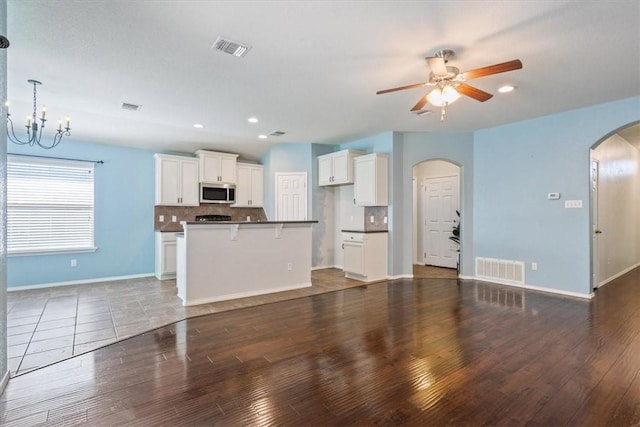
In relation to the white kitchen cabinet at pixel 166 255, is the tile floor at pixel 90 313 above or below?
below

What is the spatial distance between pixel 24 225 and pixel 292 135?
4900 mm

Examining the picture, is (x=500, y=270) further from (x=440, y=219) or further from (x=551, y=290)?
(x=440, y=219)

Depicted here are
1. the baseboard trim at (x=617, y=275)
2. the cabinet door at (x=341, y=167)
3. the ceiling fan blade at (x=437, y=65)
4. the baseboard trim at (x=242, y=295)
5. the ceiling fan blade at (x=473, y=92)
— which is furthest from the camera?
the cabinet door at (x=341, y=167)

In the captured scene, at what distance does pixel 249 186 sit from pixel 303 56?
183 inches

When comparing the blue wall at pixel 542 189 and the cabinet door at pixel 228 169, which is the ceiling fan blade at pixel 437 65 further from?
the cabinet door at pixel 228 169

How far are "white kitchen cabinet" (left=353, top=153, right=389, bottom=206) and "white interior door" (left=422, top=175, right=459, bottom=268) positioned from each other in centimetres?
207

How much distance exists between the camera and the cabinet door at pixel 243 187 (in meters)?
7.18

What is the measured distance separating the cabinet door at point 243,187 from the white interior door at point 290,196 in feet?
2.40

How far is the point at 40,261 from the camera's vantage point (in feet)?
17.4

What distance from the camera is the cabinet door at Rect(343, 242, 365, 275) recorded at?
570cm

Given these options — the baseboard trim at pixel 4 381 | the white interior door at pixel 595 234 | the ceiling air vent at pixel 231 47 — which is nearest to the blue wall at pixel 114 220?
the baseboard trim at pixel 4 381

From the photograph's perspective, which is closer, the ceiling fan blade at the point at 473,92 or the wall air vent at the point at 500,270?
the ceiling fan blade at the point at 473,92

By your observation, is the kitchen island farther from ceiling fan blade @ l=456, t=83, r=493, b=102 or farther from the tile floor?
ceiling fan blade @ l=456, t=83, r=493, b=102

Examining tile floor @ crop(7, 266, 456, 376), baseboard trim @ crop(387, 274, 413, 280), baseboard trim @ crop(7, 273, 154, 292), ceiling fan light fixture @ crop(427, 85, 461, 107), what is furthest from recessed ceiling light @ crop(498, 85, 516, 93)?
baseboard trim @ crop(7, 273, 154, 292)
